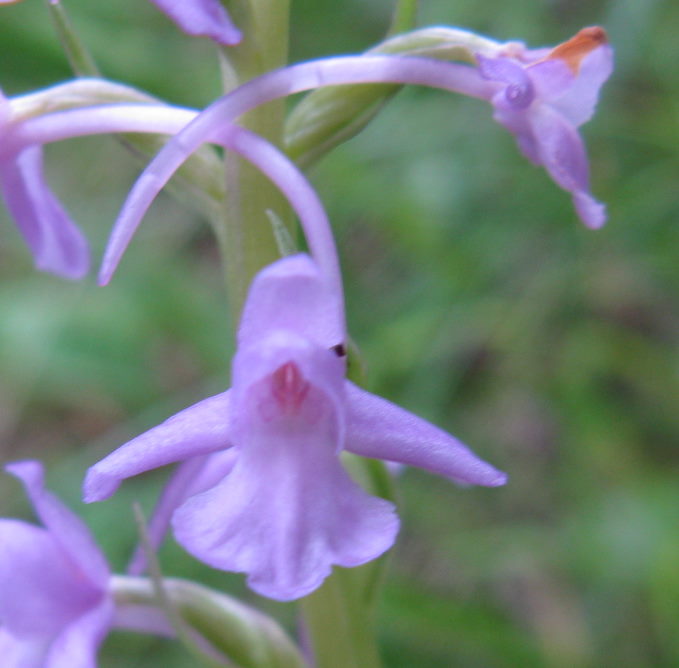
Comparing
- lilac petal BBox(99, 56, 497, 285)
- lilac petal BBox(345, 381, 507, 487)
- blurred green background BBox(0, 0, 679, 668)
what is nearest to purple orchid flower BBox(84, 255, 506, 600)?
lilac petal BBox(345, 381, 507, 487)

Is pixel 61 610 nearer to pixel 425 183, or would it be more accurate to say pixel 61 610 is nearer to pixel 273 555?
pixel 273 555

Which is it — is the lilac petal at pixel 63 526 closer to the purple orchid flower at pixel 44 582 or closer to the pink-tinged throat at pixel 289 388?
the purple orchid flower at pixel 44 582

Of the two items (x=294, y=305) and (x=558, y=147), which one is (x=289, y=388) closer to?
(x=294, y=305)

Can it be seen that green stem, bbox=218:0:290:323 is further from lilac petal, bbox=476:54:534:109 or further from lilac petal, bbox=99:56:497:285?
lilac petal, bbox=476:54:534:109

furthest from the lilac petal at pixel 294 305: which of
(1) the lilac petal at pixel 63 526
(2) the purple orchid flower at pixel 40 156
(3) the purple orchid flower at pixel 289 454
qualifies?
(1) the lilac petal at pixel 63 526

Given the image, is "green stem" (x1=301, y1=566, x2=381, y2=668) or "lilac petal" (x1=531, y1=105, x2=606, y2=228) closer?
"lilac petal" (x1=531, y1=105, x2=606, y2=228)

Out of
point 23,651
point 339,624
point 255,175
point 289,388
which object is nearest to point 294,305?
point 289,388
